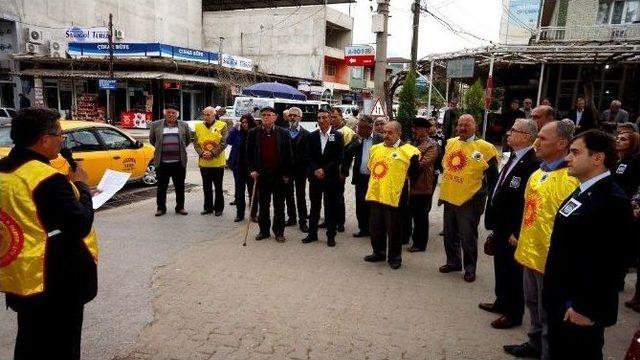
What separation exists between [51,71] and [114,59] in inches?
193

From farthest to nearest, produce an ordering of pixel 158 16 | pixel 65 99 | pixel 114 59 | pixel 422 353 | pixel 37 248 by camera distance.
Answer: pixel 158 16 → pixel 65 99 → pixel 114 59 → pixel 422 353 → pixel 37 248

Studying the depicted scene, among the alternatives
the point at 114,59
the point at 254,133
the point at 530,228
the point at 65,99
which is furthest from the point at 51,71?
the point at 530,228

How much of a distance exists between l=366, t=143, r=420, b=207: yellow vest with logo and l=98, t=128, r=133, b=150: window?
564cm

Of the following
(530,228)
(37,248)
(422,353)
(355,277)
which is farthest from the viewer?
(355,277)

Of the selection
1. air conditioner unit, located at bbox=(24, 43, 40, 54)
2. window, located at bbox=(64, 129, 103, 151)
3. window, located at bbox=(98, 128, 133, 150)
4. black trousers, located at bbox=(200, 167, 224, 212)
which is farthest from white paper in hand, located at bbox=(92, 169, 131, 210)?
air conditioner unit, located at bbox=(24, 43, 40, 54)

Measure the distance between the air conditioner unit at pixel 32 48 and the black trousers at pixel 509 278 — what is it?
31.6m

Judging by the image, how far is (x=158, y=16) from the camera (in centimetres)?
3628

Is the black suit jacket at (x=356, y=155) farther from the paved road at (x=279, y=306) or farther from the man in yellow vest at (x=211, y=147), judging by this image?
the man in yellow vest at (x=211, y=147)

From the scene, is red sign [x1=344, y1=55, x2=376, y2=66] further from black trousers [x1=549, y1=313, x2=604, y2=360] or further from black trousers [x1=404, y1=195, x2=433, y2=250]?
black trousers [x1=549, y1=313, x2=604, y2=360]

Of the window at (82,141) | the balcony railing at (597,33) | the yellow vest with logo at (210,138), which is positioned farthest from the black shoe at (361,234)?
the balcony railing at (597,33)

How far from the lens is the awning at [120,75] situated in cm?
2469

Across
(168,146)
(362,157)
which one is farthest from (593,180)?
(168,146)

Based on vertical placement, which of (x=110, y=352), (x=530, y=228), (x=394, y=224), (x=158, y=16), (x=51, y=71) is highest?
(x=158, y=16)

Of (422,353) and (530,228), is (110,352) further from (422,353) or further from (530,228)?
(530,228)
